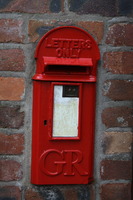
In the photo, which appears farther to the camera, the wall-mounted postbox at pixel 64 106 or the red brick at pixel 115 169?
the red brick at pixel 115 169

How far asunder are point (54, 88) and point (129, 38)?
0.36 metres

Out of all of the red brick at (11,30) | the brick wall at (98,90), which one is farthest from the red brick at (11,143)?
the red brick at (11,30)

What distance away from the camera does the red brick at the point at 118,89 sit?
54.1 inches

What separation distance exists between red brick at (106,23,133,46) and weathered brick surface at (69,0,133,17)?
5 cm

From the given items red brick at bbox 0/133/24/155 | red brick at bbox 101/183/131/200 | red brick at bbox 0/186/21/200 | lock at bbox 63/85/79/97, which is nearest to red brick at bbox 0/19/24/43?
lock at bbox 63/85/79/97

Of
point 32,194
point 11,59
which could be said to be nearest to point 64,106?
point 11,59

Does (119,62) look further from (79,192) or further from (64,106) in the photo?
(79,192)

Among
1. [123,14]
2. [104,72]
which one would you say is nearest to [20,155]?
[104,72]

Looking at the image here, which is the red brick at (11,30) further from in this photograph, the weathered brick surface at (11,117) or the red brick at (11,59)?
the weathered brick surface at (11,117)

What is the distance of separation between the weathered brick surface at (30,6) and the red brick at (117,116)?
447 mm

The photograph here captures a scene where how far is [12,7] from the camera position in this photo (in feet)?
4.32

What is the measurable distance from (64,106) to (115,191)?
431 millimetres

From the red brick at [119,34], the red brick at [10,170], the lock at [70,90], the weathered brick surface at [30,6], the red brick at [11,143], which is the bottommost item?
the red brick at [10,170]

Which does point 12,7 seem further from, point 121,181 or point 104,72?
point 121,181
